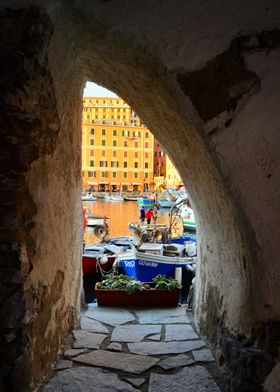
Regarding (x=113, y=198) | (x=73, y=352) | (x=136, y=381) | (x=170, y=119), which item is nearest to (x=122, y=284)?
(x=73, y=352)

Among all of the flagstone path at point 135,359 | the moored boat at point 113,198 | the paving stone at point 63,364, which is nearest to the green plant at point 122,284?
the flagstone path at point 135,359

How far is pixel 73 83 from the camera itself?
3.34 meters

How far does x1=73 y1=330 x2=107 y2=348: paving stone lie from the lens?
142 inches

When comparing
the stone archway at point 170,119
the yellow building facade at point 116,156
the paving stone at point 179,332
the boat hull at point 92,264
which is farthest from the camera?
the yellow building facade at point 116,156

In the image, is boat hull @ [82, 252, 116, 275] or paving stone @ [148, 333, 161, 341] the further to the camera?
boat hull @ [82, 252, 116, 275]

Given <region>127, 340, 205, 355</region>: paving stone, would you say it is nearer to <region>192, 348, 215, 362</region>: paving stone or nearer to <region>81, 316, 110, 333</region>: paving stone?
<region>192, 348, 215, 362</region>: paving stone

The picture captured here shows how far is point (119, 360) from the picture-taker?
3.28 meters

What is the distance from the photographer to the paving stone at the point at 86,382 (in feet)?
8.93

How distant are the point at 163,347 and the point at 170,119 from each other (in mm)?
2138

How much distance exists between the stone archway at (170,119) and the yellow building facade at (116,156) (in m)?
57.7

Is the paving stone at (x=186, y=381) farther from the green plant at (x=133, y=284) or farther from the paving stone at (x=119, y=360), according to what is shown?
the green plant at (x=133, y=284)

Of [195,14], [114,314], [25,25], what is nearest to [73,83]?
[25,25]

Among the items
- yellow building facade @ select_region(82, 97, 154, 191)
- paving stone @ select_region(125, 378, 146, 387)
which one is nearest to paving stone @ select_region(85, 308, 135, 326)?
paving stone @ select_region(125, 378, 146, 387)

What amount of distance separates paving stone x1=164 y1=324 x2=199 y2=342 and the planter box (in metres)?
1.02
